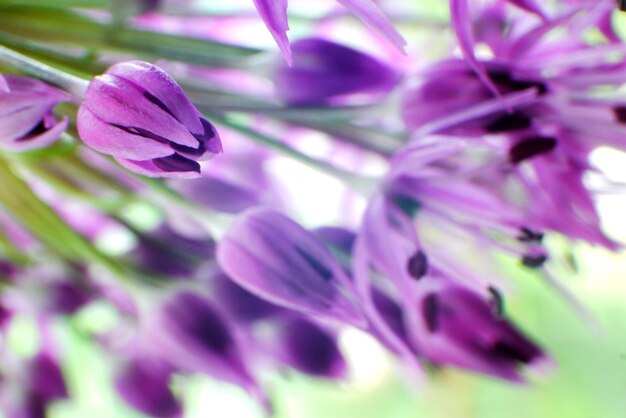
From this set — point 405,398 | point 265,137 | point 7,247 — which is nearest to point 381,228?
point 265,137

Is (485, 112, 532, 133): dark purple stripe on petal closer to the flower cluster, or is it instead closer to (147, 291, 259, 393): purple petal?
the flower cluster

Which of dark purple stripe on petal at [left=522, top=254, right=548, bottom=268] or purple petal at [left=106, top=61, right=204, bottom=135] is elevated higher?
purple petal at [left=106, top=61, right=204, bottom=135]

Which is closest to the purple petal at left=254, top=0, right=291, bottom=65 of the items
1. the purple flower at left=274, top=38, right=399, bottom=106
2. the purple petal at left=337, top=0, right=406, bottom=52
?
the purple petal at left=337, top=0, right=406, bottom=52

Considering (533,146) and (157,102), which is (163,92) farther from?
(533,146)

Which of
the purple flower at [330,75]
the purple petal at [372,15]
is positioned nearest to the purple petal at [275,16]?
the purple petal at [372,15]

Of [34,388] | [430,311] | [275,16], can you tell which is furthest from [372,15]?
[34,388]

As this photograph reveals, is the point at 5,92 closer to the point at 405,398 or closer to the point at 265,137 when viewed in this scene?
the point at 265,137

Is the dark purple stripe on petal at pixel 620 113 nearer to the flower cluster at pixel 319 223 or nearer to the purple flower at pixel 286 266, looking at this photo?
the flower cluster at pixel 319 223
